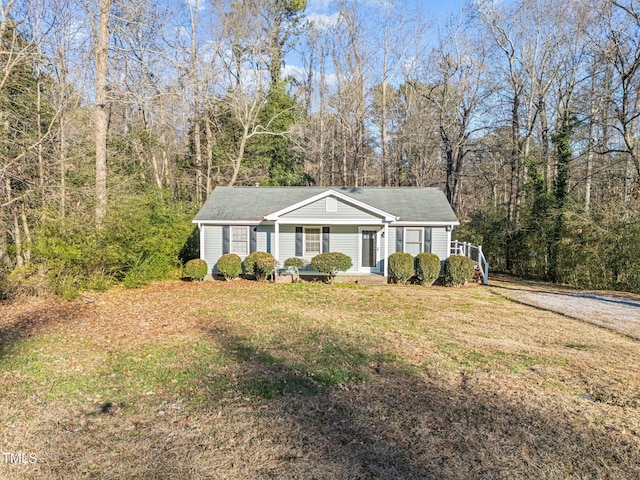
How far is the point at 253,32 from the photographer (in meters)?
24.5

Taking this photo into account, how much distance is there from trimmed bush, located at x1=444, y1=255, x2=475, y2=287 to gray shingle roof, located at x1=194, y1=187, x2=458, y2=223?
1.58m

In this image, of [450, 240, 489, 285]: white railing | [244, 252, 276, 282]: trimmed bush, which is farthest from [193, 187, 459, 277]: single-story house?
[450, 240, 489, 285]: white railing

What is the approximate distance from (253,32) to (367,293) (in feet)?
63.7

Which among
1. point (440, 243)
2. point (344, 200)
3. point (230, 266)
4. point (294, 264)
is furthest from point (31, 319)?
point (440, 243)

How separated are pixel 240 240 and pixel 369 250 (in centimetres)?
514

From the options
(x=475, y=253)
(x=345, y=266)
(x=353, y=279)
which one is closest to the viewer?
(x=345, y=266)

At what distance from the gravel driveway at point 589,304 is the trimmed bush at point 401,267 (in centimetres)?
311

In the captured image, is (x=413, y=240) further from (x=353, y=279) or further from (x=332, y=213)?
(x=332, y=213)

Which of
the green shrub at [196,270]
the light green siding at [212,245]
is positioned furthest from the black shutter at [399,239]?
the green shrub at [196,270]

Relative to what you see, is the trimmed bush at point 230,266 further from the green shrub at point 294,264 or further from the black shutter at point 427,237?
the black shutter at point 427,237

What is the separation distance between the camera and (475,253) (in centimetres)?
1786

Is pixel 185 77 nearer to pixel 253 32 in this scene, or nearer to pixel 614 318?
pixel 253 32

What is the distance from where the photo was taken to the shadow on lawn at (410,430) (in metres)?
3.26

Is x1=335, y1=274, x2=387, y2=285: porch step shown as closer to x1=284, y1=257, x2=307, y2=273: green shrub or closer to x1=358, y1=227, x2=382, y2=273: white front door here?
x1=358, y1=227, x2=382, y2=273: white front door
